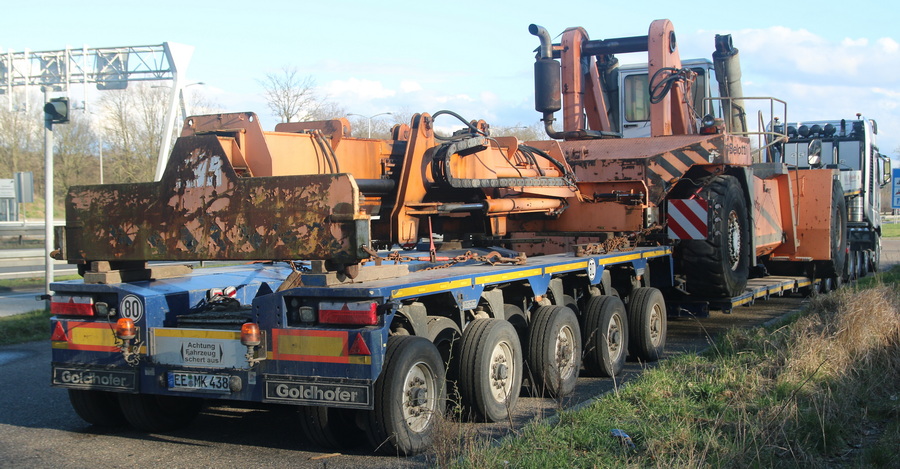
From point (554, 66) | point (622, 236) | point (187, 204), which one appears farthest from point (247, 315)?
point (554, 66)

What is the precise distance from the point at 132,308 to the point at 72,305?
1.80 feet

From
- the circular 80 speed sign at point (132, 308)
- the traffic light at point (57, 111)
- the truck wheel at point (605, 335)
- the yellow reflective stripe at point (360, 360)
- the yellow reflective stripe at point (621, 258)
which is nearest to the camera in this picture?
the yellow reflective stripe at point (360, 360)

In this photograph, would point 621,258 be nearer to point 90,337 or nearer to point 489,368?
point 489,368

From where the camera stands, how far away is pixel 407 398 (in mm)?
5797

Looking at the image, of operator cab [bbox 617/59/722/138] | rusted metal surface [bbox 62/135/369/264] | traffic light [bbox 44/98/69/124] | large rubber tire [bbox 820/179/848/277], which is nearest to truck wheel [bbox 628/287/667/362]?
operator cab [bbox 617/59/722/138]

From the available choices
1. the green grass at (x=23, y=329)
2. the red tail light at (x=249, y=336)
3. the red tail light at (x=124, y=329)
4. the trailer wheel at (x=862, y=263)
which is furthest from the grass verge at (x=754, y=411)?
the trailer wheel at (x=862, y=263)

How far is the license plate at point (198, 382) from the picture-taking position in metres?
5.79

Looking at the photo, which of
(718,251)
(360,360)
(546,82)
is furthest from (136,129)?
(360,360)

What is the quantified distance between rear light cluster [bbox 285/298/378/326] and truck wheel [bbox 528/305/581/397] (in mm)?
2230

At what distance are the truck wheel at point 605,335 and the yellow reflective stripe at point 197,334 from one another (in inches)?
142

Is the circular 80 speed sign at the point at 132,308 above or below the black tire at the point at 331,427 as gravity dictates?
above

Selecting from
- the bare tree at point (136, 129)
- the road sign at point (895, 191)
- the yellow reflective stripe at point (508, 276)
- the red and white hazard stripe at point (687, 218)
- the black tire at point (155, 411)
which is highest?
the bare tree at point (136, 129)

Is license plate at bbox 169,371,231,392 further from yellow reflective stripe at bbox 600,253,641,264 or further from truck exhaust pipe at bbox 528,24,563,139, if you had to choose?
truck exhaust pipe at bbox 528,24,563,139

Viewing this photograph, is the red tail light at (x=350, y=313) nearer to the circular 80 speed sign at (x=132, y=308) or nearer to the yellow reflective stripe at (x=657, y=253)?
the circular 80 speed sign at (x=132, y=308)
